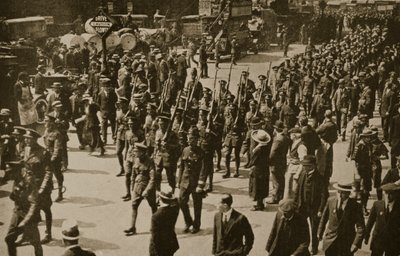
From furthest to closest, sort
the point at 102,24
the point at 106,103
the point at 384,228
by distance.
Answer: the point at 102,24 < the point at 106,103 < the point at 384,228

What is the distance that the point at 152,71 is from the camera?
2011 cm

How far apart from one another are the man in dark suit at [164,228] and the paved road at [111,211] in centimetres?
84

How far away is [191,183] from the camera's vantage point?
10.6 meters

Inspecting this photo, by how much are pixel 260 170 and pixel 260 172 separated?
1.7 inches

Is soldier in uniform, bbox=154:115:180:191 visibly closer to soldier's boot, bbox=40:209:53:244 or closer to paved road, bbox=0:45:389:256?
paved road, bbox=0:45:389:256

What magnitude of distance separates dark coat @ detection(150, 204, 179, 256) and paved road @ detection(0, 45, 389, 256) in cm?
83

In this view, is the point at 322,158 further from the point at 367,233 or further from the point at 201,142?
the point at 367,233

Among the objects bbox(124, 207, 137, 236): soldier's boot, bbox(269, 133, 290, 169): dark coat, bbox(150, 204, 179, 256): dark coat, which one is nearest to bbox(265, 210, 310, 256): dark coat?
bbox(150, 204, 179, 256): dark coat

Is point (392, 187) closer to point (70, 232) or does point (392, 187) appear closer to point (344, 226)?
point (344, 226)

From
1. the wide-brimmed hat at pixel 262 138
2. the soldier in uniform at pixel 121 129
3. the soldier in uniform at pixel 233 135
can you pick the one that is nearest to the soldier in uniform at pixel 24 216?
the soldier in uniform at pixel 121 129

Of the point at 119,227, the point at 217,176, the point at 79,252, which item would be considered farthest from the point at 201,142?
the point at 79,252

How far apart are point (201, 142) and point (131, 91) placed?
610cm

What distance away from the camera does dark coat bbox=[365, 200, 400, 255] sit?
8.31 m

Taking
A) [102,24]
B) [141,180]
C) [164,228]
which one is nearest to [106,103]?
[102,24]
